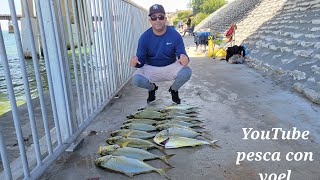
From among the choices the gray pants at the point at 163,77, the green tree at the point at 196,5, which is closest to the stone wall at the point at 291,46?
the gray pants at the point at 163,77

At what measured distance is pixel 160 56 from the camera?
5.05 m

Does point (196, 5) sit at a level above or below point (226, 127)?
above

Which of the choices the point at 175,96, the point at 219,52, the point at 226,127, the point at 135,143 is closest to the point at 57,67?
the point at 135,143

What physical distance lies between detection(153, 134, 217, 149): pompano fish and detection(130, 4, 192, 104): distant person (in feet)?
5.45

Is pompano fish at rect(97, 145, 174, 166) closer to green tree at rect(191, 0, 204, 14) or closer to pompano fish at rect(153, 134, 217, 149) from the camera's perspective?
pompano fish at rect(153, 134, 217, 149)

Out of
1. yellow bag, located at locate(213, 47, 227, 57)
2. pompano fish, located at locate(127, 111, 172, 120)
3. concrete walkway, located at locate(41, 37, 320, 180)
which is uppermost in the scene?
pompano fish, located at locate(127, 111, 172, 120)

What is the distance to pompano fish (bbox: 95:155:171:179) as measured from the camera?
111 inches

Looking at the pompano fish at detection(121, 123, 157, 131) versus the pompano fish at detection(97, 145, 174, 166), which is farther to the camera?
the pompano fish at detection(121, 123, 157, 131)

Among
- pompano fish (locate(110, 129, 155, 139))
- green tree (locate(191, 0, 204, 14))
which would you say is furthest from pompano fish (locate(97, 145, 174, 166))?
green tree (locate(191, 0, 204, 14))

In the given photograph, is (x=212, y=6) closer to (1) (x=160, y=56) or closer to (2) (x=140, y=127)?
(1) (x=160, y=56)

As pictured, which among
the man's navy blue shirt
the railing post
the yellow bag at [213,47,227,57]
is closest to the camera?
the railing post

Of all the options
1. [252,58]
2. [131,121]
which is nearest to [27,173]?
[131,121]

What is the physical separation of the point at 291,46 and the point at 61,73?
293 inches

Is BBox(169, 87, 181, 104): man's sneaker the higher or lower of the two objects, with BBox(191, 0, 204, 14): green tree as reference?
lower
